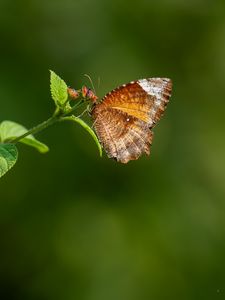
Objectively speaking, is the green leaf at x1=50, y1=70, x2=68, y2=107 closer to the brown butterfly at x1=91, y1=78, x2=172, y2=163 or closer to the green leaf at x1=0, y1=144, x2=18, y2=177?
the green leaf at x1=0, y1=144, x2=18, y2=177

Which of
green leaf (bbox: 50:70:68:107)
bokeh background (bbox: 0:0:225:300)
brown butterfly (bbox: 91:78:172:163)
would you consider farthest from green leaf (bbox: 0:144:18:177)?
bokeh background (bbox: 0:0:225:300)

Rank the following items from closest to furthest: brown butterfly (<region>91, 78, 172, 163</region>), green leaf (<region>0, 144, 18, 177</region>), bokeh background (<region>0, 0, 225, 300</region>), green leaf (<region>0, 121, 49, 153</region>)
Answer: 1. green leaf (<region>0, 144, 18, 177</region>)
2. green leaf (<region>0, 121, 49, 153</region>)
3. brown butterfly (<region>91, 78, 172, 163</region>)
4. bokeh background (<region>0, 0, 225, 300</region>)

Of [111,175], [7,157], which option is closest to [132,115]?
[7,157]

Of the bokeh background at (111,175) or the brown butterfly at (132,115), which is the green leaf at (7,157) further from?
the bokeh background at (111,175)

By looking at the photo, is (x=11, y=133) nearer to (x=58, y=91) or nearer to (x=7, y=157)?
(x=58, y=91)

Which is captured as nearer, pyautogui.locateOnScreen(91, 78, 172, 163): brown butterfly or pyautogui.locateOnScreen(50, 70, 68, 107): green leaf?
pyautogui.locateOnScreen(50, 70, 68, 107): green leaf

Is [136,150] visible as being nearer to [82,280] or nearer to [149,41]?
[82,280]
